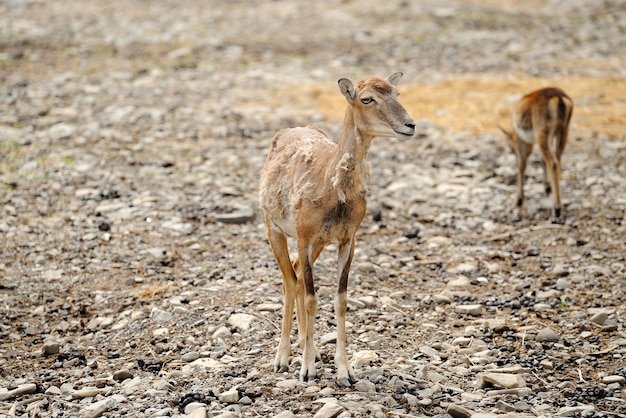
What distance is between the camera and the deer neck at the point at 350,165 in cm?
699

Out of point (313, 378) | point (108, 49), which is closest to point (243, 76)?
point (108, 49)

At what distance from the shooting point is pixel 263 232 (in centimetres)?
1127

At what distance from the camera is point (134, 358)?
8.09 metres

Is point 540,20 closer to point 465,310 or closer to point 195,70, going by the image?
point 195,70

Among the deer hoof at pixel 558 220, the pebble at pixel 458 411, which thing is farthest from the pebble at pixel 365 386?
the deer hoof at pixel 558 220

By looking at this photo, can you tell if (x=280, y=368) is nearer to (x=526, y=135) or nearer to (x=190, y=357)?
(x=190, y=357)

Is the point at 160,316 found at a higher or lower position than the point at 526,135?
lower

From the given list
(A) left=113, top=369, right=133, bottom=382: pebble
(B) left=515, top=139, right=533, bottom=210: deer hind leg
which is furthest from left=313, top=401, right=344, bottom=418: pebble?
(B) left=515, top=139, right=533, bottom=210: deer hind leg

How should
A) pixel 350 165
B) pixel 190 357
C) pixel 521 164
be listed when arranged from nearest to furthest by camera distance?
pixel 350 165, pixel 190 357, pixel 521 164

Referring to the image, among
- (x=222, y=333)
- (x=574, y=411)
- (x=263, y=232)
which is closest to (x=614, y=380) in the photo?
(x=574, y=411)

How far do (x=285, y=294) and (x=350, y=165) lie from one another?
1492 mm

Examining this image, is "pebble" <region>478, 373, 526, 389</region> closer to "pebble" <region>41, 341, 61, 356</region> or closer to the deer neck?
the deer neck

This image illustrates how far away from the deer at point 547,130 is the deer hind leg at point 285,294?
532 cm

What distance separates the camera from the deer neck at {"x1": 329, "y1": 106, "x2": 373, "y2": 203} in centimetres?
699
